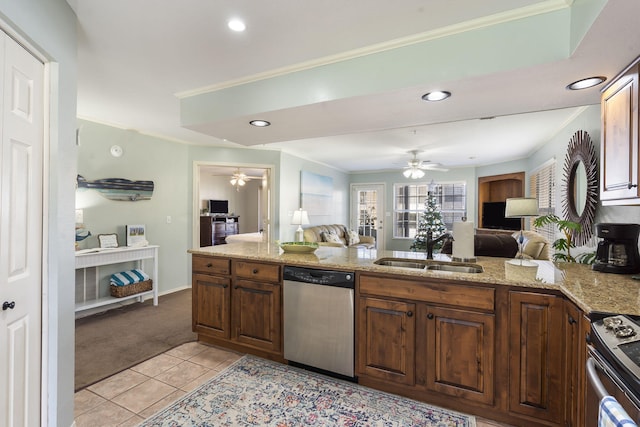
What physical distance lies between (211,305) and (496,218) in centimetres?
612

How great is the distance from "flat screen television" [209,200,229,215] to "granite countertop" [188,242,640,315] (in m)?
6.30

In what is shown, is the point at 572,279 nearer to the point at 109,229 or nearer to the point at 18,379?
the point at 18,379

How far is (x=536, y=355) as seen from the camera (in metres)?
1.78

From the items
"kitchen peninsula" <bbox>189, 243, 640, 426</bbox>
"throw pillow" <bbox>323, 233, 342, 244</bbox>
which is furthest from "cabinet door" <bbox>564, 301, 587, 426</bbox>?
"throw pillow" <bbox>323, 233, 342, 244</bbox>

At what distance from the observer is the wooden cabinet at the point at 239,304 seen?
258 centimetres

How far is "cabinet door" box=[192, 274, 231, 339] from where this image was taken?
280cm

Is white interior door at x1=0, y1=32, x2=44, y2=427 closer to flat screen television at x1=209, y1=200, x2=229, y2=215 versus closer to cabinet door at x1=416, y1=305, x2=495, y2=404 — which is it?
cabinet door at x1=416, y1=305, x2=495, y2=404

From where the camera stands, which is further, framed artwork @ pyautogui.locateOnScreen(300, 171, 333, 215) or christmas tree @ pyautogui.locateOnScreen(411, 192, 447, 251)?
christmas tree @ pyautogui.locateOnScreen(411, 192, 447, 251)

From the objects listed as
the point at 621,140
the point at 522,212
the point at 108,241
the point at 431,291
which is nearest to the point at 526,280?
the point at 431,291

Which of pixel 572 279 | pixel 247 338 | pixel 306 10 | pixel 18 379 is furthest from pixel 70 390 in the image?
pixel 572 279

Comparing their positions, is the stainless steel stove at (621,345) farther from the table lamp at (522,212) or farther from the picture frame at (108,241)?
the picture frame at (108,241)

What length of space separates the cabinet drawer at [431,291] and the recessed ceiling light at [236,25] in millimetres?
1804

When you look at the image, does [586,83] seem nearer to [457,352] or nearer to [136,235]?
[457,352]

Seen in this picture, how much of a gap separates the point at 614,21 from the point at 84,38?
114 inches
